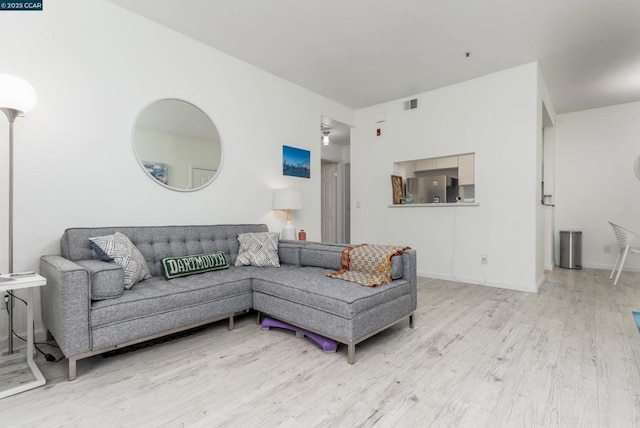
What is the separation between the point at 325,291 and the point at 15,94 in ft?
7.26

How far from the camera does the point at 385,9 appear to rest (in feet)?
8.67

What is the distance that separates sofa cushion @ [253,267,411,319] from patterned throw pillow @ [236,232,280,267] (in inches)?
12.7

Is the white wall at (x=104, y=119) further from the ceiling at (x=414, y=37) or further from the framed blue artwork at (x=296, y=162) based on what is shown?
the framed blue artwork at (x=296, y=162)

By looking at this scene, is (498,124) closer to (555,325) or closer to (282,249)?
(555,325)

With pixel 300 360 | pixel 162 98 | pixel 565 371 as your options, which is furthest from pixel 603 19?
pixel 162 98

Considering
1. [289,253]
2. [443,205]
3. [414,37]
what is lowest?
[289,253]

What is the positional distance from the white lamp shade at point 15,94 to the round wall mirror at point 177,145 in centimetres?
81

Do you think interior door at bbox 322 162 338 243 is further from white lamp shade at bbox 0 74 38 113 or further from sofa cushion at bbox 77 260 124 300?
white lamp shade at bbox 0 74 38 113

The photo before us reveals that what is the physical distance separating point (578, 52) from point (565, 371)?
3314 mm

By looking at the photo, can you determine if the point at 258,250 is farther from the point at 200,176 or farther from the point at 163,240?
the point at 200,176

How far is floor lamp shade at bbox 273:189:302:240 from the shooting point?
3693mm

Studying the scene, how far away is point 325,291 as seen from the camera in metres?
2.07

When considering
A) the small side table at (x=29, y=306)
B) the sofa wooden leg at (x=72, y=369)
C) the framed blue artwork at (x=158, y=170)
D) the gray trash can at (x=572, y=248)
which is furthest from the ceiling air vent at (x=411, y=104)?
the sofa wooden leg at (x=72, y=369)

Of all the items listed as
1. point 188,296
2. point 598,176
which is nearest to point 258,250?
point 188,296
